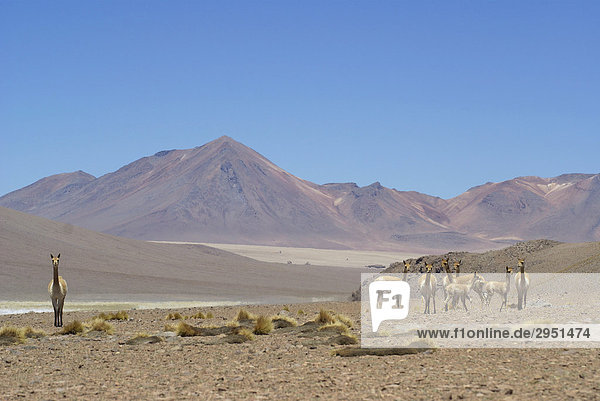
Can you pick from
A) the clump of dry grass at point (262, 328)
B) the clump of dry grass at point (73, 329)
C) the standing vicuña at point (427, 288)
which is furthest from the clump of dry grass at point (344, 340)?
the clump of dry grass at point (73, 329)

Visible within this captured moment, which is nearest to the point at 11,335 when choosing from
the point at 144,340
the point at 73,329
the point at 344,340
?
the point at 73,329

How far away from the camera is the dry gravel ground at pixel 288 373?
8750mm

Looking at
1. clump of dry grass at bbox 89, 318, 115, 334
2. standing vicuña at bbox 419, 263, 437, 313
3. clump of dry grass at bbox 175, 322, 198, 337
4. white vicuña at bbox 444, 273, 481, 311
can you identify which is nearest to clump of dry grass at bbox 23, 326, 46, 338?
clump of dry grass at bbox 89, 318, 115, 334

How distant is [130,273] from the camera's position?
73.1 metres

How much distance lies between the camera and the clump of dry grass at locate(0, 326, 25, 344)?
56.5ft

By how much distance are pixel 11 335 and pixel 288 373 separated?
31.5 feet

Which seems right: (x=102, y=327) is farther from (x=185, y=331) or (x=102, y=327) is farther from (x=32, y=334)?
(x=185, y=331)

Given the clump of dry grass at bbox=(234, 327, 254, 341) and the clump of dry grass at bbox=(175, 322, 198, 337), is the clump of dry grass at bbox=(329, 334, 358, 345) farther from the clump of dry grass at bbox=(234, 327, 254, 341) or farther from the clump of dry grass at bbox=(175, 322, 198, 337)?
the clump of dry grass at bbox=(175, 322, 198, 337)

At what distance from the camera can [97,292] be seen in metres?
57.0

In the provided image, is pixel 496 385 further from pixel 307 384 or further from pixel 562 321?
pixel 562 321

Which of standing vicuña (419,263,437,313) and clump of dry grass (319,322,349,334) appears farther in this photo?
standing vicuña (419,263,437,313)

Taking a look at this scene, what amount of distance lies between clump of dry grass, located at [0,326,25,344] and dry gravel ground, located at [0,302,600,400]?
76.3 inches

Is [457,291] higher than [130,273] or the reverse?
higher

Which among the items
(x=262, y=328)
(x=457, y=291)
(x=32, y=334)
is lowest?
(x=32, y=334)
